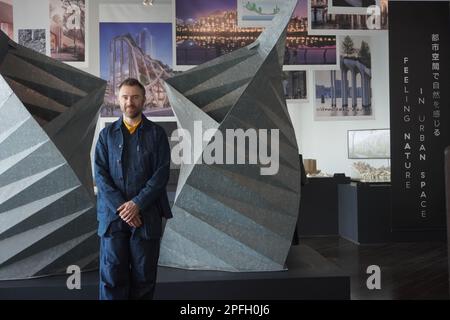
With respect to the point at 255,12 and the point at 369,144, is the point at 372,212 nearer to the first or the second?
the point at 255,12

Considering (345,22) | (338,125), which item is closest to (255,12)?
(345,22)

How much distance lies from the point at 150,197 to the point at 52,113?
55.4 inches

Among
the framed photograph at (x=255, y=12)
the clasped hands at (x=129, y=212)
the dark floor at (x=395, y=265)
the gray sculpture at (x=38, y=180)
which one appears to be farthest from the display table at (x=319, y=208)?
the clasped hands at (x=129, y=212)

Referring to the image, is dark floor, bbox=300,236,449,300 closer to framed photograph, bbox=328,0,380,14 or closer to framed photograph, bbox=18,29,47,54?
framed photograph, bbox=328,0,380,14

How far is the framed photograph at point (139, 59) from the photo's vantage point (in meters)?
8.84

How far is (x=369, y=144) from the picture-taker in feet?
30.3

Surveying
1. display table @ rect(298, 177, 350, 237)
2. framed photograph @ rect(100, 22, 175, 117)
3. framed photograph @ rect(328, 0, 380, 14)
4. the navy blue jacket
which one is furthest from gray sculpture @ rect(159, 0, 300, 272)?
framed photograph @ rect(100, 22, 175, 117)

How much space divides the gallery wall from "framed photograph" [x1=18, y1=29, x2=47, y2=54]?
0.07 metres

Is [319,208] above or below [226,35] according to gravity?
below

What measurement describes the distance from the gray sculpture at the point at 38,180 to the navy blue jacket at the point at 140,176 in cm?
83

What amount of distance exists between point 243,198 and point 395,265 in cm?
235

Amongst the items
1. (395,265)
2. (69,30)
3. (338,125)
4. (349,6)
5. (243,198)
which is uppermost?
(349,6)

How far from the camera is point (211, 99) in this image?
3.75 m

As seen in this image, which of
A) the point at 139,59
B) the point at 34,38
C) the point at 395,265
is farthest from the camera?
the point at 139,59
